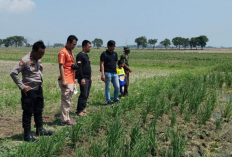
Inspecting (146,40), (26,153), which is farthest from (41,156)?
(146,40)

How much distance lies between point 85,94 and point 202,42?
369ft

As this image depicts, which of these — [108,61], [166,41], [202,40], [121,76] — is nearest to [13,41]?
[166,41]

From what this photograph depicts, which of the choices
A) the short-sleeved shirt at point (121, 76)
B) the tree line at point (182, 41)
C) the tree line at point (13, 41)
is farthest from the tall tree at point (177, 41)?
the short-sleeved shirt at point (121, 76)

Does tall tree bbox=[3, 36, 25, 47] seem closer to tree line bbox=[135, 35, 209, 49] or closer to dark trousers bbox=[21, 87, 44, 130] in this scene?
tree line bbox=[135, 35, 209, 49]

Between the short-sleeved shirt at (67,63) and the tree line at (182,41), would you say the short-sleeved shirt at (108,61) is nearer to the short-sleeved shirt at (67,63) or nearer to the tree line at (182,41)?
the short-sleeved shirt at (67,63)

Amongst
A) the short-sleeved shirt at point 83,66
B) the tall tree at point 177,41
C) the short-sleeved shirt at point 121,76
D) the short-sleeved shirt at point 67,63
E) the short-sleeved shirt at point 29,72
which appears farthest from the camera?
the tall tree at point 177,41

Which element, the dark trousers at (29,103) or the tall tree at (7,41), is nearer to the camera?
the dark trousers at (29,103)

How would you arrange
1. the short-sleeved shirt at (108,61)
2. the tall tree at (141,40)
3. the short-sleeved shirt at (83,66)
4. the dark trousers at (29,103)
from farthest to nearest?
the tall tree at (141,40), the short-sleeved shirt at (108,61), the short-sleeved shirt at (83,66), the dark trousers at (29,103)

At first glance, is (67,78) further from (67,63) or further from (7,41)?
(7,41)

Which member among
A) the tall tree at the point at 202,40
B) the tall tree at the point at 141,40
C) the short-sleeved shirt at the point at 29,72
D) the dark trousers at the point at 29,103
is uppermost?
the tall tree at the point at 141,40

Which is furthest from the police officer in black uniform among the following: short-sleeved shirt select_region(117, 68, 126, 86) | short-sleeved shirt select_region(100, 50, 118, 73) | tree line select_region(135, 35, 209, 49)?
tree line select_region(135, 35, 209, 49)

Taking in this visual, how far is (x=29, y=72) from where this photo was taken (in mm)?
3207

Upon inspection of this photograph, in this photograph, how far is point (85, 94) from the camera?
455 centimetres

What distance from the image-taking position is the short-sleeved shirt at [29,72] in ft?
10.1
